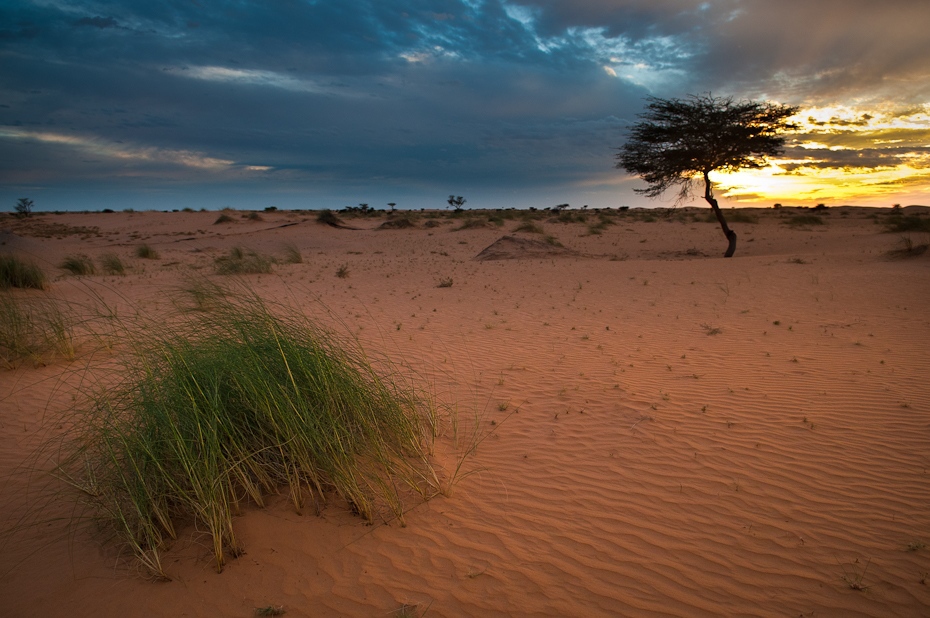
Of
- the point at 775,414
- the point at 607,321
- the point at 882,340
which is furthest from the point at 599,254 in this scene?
the point at 775,414

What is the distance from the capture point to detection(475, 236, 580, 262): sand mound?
21.1 m

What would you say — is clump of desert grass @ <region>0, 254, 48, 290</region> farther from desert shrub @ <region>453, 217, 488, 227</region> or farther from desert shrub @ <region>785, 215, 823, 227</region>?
desert shrub @ <region>785, 215, 823, 227</region>

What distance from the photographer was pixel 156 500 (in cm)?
300

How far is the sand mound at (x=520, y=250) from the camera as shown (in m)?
21.1

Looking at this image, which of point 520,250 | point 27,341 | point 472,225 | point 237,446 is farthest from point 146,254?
point 237,446

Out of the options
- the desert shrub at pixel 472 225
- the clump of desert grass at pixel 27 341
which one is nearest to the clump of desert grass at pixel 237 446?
the clump of desert grass at pixel 27 341

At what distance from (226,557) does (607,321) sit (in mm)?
7864

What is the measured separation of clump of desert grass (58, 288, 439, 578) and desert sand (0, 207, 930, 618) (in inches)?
6.6

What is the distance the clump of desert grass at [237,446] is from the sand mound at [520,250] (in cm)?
1720

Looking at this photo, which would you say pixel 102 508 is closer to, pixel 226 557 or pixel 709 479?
pixel 226 557

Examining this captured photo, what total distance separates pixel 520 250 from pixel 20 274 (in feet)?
55.5

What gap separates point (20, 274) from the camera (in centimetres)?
1219

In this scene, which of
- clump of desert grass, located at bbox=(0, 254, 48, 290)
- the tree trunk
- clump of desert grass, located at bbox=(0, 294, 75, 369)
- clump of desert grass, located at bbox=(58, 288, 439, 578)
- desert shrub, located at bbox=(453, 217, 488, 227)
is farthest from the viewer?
desert shrub, located at bbox=(453, 217, 488, 227)

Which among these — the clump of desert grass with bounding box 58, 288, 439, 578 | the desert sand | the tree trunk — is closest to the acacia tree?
the tree trunk
